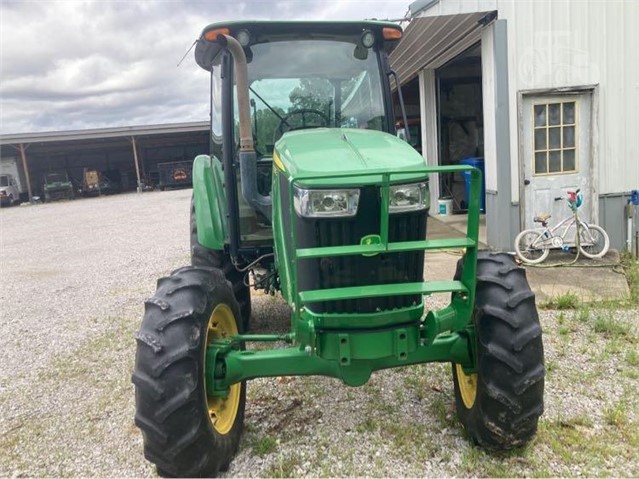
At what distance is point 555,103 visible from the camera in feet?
22.8

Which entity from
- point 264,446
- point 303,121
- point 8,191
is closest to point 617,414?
point 264,446

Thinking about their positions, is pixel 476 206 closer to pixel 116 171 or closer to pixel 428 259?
pixel 428 259

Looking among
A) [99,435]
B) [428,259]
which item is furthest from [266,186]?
[428,259]

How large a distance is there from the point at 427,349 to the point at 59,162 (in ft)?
112

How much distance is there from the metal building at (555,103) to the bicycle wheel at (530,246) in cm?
24

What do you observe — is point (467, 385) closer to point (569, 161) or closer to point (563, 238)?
point (563, 238)

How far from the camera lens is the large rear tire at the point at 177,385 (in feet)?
8.21

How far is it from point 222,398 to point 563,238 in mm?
5487

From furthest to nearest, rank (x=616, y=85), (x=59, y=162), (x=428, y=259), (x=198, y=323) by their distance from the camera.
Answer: (x=59, y=162)
(x=428, y=259)
(x=616, y=85)
(x=198, y=323)

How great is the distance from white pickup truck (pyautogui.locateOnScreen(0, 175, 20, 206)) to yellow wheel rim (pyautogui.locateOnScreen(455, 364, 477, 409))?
29.6 m

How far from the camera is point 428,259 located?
7.35 m

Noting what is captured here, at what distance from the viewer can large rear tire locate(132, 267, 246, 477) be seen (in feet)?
8.21

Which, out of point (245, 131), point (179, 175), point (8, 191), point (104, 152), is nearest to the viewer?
point (245, 131)

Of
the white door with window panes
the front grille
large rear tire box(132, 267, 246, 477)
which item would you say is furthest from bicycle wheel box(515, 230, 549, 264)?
large rear tire box(132, 267, 246, 477)
